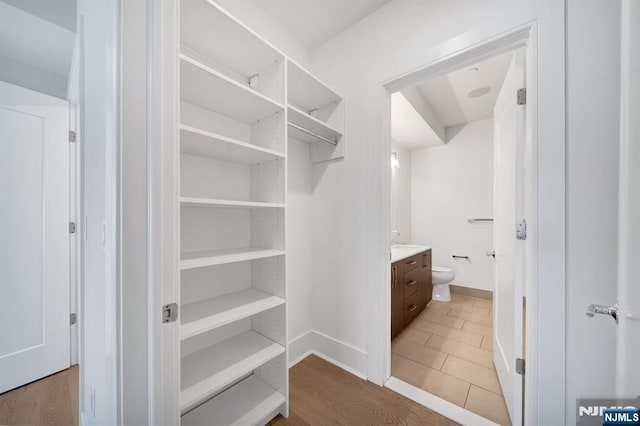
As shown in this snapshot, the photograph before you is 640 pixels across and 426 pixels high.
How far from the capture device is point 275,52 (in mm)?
1356

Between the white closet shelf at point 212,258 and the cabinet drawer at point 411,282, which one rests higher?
the white closet shelf at point 212,258

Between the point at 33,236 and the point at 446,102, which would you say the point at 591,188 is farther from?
the point at 33,236

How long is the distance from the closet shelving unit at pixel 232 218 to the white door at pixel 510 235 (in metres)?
1.25

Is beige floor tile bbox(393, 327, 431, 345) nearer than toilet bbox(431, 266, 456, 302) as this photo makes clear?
Yes

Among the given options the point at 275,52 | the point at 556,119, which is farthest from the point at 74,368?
the point at 556,119

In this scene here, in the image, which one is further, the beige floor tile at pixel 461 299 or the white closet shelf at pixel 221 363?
the beige floor tile at pixel 461 299

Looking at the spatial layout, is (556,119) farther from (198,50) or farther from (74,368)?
(74,368)

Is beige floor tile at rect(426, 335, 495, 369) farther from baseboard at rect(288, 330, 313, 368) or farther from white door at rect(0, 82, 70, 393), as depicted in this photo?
white door at rect(0, 82, 70, 393)

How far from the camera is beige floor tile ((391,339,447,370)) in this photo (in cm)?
192

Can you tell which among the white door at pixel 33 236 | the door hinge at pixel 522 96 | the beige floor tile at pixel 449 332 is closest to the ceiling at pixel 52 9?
the white door at pixel 33 236

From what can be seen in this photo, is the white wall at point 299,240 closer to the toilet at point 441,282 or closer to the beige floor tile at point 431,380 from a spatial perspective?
the beige floor tile at point 431,380

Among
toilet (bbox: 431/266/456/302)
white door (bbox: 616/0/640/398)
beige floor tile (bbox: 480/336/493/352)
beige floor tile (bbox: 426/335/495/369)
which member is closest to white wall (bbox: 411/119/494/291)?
toilet (bbox: 431/266/456/302)

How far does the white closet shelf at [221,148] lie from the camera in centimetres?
107

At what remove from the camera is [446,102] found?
3.03 meters
